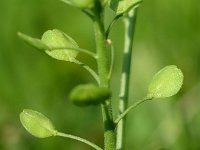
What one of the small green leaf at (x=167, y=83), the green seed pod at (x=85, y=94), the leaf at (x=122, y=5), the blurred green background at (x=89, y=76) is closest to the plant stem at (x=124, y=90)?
the small green leaf at (x=167, y=83)

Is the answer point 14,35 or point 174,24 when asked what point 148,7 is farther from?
point 14,35

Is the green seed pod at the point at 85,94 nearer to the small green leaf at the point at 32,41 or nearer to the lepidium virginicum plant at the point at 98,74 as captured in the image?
the lepidium virginicum plant at the point at 98,74

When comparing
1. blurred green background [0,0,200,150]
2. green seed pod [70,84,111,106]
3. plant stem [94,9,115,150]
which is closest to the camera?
green seed pod [70,84,111,106]

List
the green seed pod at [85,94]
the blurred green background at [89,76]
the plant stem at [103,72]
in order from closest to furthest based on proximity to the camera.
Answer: the green seed pod at [85,94] → the plant stem at [103,72] → the blurred green background at [89,76]

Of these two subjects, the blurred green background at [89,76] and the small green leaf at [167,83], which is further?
the blurred green background at [89,76]

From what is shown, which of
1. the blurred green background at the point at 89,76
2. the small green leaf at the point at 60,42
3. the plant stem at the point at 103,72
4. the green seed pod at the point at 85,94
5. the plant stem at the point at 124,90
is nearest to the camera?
the green seed pod at the point at 85,94

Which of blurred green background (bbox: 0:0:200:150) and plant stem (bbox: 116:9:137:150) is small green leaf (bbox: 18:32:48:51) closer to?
plant stem (bbox: 116:9:137:150)

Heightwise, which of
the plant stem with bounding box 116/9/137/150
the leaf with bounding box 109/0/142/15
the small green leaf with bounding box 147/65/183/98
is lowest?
the plant stem with bounding box 116/9/137/150

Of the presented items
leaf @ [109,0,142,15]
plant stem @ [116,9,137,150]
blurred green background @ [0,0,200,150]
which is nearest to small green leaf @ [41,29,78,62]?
leaf @ [109,0,142,15]

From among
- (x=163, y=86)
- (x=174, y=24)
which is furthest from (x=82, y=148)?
(x=163, y=86)
